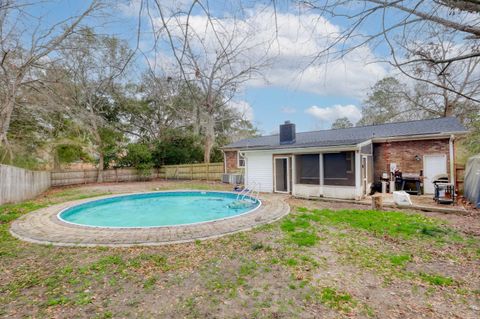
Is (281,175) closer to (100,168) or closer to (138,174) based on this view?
(138,174)

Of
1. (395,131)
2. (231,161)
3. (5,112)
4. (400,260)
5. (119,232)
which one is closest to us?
(400,260)

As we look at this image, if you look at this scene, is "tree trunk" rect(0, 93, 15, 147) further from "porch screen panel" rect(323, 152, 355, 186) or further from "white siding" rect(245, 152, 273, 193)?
"porch screen panel" rect(323, 152, 355, 186)

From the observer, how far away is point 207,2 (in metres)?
1.96

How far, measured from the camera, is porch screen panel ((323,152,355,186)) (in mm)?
9845

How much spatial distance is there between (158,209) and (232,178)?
6.29 metres

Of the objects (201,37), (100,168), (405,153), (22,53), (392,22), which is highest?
(22,53)

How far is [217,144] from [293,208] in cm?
1639

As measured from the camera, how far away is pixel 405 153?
10.9 meters

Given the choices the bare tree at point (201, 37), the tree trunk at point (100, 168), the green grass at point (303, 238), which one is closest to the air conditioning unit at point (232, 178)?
the tree trunk at point (100, 168)

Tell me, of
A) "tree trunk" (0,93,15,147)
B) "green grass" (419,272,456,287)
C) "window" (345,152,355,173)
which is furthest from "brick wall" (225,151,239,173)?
"green grass" (419,272,456,287)

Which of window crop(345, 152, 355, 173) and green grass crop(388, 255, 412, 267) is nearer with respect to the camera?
green grass crop(388, 255, 412, 267)

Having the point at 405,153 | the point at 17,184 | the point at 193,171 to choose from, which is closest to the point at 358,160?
the point at 405,153

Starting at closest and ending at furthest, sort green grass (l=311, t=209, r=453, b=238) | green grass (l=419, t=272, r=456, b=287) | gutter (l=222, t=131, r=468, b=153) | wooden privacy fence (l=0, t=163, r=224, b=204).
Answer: green grass (l=419, t=272, r=456, b=287), green grass (l=311, t=209, r=453, b=238), wooden privacy fence (l=0, t=163, r=224, b=204), gutter (l=222, t=131, r=468, b=153)

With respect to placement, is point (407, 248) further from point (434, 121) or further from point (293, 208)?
point (434, 121)
